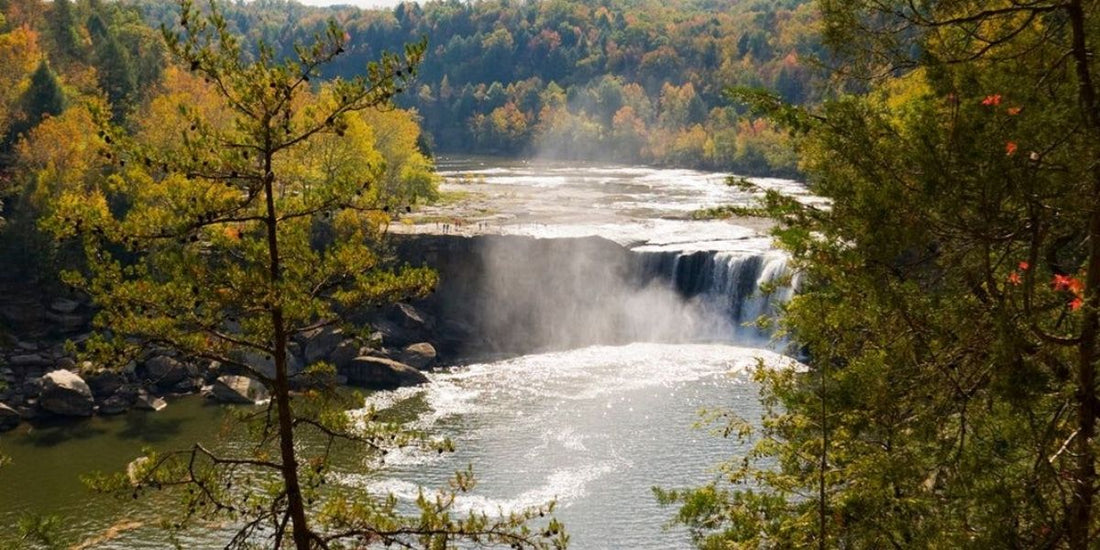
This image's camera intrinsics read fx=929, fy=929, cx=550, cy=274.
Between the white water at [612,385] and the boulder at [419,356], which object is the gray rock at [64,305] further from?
the white water at [612,385]

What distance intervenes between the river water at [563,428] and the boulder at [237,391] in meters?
1.06

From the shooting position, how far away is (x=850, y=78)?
982 cm

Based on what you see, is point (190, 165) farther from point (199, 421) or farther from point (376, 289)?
point (199, 421)

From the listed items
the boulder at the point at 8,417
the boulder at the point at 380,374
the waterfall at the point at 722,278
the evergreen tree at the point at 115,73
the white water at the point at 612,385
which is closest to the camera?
the white water at the point at 612,385

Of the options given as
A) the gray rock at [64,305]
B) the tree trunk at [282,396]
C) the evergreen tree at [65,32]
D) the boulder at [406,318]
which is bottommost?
the boulder at [406,318]

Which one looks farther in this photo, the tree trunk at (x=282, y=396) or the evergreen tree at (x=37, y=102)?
the evergreen tree at (x=37, y=102)

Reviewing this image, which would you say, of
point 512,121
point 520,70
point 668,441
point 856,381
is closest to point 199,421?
point 668,441

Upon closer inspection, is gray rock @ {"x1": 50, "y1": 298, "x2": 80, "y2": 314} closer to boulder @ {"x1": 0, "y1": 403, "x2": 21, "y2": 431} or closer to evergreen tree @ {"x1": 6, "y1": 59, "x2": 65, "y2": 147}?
boulder @ {"x1": 0, "y1": 403, "x2": 21, "y2": 431}

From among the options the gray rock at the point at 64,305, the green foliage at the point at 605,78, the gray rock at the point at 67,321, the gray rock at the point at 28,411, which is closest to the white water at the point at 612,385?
the gray rock at the point at 28,411

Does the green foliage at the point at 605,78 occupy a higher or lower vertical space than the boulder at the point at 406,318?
higher

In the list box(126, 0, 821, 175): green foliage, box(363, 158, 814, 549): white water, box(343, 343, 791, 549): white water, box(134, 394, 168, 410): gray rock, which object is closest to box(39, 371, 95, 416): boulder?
box(134, 394, 168, 410): gray rock

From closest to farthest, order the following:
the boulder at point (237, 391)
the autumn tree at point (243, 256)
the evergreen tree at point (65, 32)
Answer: the autumn tree at point (243, 256) < the boulder at point (237, 391) < the evergreen tree at point (65, 32)

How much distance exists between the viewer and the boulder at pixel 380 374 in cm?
3969

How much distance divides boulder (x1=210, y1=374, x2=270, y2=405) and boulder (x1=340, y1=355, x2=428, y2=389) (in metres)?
3.77
